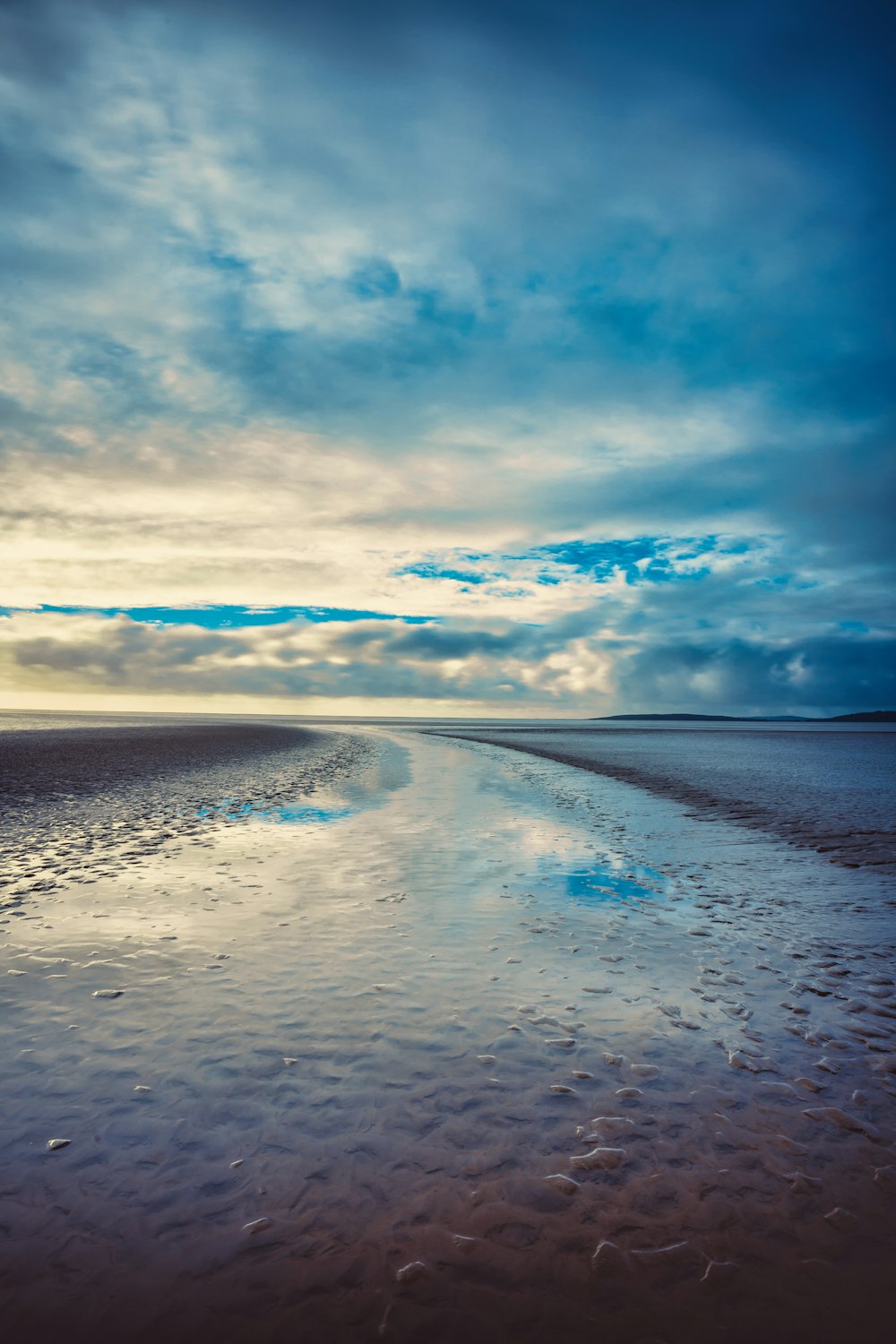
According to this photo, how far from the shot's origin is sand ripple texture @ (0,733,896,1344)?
3592 mm

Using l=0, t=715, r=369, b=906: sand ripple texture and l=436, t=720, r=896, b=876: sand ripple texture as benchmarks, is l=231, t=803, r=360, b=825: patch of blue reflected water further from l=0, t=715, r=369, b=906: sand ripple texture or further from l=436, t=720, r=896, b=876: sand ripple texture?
l=436, t=720, r=896, b=876: sand ripple texture

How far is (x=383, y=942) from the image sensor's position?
9.12m

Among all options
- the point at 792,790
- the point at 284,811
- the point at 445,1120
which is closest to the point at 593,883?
the point at 445,1120

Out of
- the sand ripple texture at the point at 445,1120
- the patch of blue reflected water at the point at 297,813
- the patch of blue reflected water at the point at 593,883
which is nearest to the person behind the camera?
the sand ripple texture at the point at 445,1120

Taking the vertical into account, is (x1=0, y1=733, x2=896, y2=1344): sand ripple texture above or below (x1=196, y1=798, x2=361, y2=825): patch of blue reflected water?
above

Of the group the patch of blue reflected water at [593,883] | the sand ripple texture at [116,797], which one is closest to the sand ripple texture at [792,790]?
the patch of blue reflected water at [593,883]

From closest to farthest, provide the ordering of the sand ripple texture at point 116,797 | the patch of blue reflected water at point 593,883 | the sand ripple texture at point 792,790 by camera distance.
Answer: the patch of blue reflected water at point 593,883 → the sand ripple texture at point 116,797 → the sand ripple texture at point 792,790

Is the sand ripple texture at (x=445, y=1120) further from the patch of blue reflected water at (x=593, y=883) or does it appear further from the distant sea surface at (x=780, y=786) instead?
the distant sea surface at (x=780, y=786)

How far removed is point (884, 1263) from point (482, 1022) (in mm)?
3665

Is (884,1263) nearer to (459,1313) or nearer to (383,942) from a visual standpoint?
(459,1313)

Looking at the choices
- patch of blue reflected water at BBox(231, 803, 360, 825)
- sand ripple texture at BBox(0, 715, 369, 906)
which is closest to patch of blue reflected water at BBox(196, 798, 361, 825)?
patch of blue reflected water at BBox(231, 803, 360, 825)

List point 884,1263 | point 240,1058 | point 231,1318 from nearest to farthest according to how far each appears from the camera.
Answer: point 231,1318
point 884,1263
point 240,1058

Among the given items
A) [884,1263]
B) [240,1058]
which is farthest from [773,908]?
[240,1058]

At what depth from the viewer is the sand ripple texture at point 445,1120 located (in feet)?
11.8
